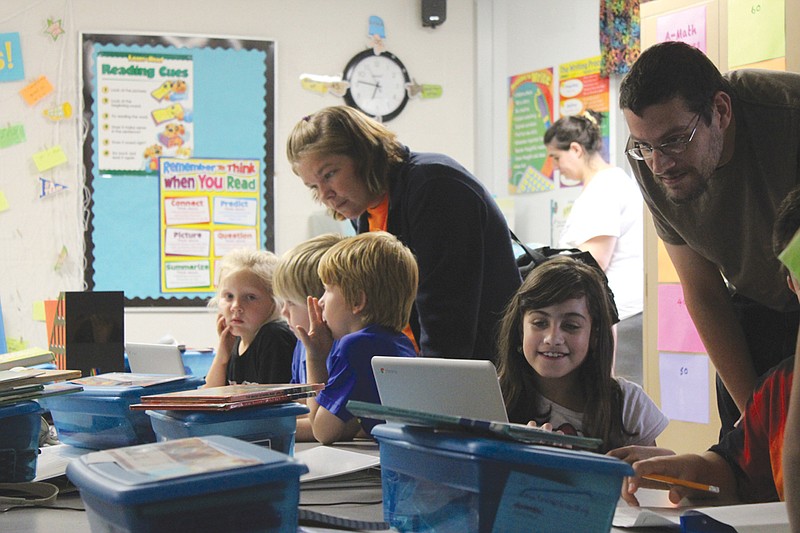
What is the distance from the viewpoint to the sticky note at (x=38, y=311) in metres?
3.97

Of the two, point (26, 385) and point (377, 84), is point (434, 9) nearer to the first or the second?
point (377, 84)

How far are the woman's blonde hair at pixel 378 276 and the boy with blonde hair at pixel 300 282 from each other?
0.23m

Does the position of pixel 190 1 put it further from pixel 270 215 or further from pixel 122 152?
pixel 270 215

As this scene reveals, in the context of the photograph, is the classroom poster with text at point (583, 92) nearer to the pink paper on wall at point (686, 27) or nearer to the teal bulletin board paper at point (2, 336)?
the pink paper on wall at point (686, 27)

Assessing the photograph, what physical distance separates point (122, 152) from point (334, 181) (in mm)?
2399

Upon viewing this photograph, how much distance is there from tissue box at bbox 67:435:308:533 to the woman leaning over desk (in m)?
1.08

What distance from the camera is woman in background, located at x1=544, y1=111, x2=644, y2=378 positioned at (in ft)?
11.5

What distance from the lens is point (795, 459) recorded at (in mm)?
881

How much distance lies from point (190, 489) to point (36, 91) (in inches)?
148

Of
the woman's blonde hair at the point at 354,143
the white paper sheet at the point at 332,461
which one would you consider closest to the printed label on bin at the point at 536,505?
the white paper sheet at the point at 332,461

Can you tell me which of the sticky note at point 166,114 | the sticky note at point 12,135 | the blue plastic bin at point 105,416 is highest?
the sticky note at point 166,114

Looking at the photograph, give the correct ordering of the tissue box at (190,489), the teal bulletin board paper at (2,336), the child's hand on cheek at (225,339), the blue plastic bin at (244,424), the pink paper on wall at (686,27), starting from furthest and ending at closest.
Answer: the teal bulletin board paper at (2,336) → the pink paper on wall at (686,27) → the child's hand on cheek at (225,339) → the blue plastic bin at (244,424) → the tissue box at (190,489)

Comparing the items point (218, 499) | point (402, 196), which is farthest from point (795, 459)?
point (402, 196)

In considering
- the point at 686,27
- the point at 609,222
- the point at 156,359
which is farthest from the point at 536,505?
the point at 609,222
